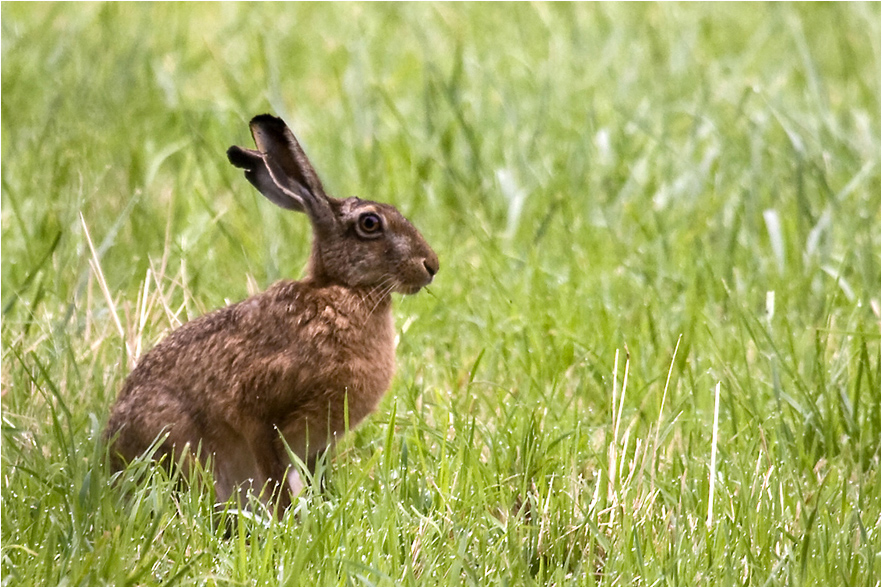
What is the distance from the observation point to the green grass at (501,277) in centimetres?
376

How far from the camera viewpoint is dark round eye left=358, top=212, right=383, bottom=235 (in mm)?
4234

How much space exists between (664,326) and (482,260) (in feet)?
3.05

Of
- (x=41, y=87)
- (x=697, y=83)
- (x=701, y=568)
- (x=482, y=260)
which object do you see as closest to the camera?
(x=701, y=568)

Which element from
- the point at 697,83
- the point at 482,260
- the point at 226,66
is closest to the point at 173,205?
the point at 482,260

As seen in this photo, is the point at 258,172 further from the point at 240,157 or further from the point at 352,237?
the point at 352,237

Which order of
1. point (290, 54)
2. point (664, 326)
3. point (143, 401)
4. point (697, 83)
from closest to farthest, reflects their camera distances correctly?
point (143, 401) < point (664, 326) < point (697, 83) < point (290, 54)

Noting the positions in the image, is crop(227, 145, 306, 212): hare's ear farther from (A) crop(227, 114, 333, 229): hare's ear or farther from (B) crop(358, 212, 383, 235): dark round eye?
(B) crop(358, 212, 383, 235): dark round eye

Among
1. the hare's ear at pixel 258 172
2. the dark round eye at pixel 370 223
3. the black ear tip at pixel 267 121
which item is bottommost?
the dark round eye at pixel 370 223

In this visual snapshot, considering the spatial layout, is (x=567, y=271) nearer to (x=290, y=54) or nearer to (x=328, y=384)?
(x=328, y=384)

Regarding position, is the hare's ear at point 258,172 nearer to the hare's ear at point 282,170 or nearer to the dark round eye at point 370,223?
the hare's ear at point 282,170

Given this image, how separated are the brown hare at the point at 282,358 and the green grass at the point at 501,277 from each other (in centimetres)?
16

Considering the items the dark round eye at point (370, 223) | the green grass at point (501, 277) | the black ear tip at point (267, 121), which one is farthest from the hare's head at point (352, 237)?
the green grass at point (501, 277)

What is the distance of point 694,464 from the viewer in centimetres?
423

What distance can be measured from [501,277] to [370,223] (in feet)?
5.58
